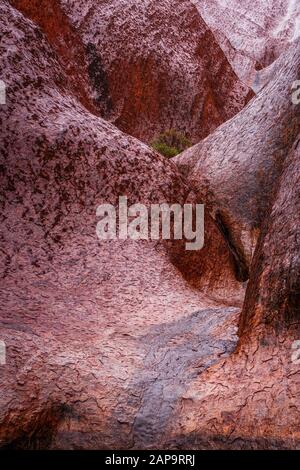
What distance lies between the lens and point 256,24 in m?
19.3

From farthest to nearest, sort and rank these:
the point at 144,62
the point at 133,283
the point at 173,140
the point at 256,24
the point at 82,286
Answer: the point at 256,24 → the point at 144,62 → the point at 173,140 → the point at 133,283 → the point at 82,286

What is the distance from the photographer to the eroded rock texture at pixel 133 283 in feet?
9.56

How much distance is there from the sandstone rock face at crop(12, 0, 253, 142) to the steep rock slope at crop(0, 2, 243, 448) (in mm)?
2835

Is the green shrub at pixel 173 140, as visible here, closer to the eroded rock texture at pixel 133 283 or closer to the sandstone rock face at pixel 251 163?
the eroded rock texture at pixel 133 283

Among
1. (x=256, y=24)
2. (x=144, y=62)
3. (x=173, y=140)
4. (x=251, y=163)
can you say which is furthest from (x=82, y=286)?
(x=256, y=24)

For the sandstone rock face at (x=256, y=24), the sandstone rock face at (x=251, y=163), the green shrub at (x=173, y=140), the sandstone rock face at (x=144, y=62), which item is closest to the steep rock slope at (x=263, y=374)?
the sandstone rock face at (x=251, y=163)

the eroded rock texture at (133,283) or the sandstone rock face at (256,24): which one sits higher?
the sandstone rock face at (256,24)

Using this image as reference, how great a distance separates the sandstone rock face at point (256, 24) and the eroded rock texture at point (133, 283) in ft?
36.4

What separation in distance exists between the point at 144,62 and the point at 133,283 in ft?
22.6

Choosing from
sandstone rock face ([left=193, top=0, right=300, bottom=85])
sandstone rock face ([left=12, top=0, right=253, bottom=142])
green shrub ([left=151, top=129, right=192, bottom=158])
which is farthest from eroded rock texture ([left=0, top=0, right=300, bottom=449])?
sandstone rock face ([left=193, top=0, right=300, bottom=85])

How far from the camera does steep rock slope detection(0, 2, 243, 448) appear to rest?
3.02 metres

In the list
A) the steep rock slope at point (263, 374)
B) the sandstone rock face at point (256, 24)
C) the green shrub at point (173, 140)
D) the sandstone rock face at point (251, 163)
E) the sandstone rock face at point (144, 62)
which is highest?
the sandstone rock face at point (256, 24)

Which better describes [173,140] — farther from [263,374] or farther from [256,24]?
[256,24]

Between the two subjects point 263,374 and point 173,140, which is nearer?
point 263,374
